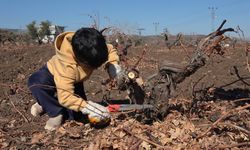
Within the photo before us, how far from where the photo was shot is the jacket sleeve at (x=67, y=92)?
403 centimetres

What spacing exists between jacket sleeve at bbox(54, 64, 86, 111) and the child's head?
0.21m

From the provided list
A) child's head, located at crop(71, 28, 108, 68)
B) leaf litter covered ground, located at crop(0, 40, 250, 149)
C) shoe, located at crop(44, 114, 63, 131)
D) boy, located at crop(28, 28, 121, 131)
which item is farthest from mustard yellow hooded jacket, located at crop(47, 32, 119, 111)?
shoe, located at crop(44, 114, 63, 131)

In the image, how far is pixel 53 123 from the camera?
447 cm

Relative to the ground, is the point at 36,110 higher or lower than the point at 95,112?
lower

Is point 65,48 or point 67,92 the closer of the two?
point 67,92

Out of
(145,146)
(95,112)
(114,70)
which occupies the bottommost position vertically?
(145,146)

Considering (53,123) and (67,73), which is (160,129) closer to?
(67,73)

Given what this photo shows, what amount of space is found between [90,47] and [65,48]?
0.50 metres

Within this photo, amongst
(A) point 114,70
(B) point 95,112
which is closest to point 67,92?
(B) point 95,112

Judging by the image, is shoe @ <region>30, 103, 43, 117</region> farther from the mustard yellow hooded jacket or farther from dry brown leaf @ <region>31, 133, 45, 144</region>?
dry brown leaf @ <region>31, 133, 45, 144</region>

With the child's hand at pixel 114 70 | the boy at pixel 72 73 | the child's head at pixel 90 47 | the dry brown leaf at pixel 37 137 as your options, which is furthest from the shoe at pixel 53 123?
the child's head at pixel 90 47

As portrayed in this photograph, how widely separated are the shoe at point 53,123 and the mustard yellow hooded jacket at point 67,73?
1.40 ft

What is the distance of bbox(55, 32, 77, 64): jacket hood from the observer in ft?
13.8

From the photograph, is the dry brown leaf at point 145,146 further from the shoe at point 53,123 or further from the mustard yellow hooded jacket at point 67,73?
the shoe at point 53,123
